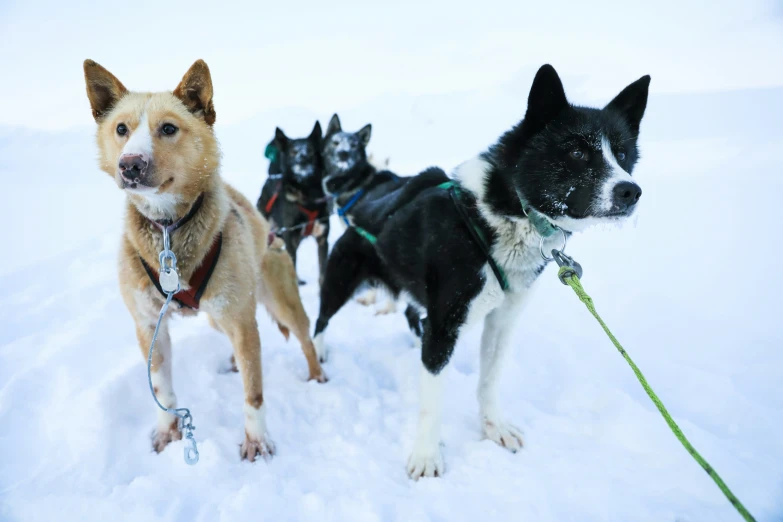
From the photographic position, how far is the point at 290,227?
4.71m

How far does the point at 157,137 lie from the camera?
1756 millimetres

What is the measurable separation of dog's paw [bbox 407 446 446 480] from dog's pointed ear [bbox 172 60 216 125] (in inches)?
81.2

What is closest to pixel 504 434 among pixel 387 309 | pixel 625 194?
pixel 625 194

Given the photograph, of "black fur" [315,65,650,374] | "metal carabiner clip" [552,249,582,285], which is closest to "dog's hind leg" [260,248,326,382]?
"black fur" [315,65,650,374]

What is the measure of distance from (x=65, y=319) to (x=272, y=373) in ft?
7.07

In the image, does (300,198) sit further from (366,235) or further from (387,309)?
(366,235)

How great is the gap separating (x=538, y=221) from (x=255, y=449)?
188cm

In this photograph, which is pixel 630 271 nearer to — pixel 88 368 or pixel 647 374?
pixel 647 374

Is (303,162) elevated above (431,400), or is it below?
above

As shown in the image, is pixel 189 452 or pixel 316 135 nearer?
pixel 189 452

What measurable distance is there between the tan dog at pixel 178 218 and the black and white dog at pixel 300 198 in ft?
8.01

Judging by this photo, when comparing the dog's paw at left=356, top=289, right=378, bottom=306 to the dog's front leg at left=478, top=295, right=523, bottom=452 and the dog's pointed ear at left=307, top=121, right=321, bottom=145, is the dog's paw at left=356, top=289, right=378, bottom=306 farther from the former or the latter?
the dog's front leg at left=478, top=295, right=523, bottom=452

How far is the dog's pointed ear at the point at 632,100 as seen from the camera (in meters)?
1.98

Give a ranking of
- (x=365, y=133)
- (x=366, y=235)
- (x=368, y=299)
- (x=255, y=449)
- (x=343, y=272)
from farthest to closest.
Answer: (x=365, y=133), (x=368, y=299), (x=343, y=272), (x=366, y=235), (x=255, y=449)
